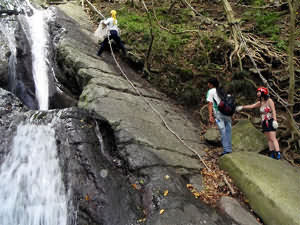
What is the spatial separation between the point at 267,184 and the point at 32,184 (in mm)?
4228

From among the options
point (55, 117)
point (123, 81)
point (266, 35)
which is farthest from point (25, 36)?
point (266, 35)

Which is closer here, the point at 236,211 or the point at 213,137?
the point at 236,211

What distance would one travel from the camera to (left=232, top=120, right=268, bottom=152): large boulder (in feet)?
18.7

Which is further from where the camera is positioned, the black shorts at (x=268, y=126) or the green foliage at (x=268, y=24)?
the green foliage at (x=268, y=24)

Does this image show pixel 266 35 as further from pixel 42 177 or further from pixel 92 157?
pixel 42 177

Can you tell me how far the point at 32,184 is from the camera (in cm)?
396

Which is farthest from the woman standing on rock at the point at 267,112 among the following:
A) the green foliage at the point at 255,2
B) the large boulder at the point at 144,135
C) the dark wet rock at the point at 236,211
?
the green foliage at the point at 255,2

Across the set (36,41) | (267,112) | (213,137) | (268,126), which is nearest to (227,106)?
(267,112)

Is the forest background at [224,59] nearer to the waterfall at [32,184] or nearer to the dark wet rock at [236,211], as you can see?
the dark wet rock at [236,211]

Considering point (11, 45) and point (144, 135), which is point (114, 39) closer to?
point (11, 45)

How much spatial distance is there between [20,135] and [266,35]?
8681 mm

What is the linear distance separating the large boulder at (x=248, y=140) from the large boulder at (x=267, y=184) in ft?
2.45

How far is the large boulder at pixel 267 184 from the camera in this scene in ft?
11.6

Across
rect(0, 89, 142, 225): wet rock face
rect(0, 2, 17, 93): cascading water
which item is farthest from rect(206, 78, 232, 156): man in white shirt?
rect(0, 2, 17, 93): cascading water
